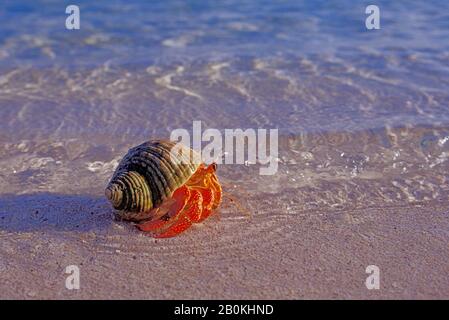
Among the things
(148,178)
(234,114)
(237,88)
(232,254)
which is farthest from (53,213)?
(237,88)

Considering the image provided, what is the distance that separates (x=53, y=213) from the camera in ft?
13.8

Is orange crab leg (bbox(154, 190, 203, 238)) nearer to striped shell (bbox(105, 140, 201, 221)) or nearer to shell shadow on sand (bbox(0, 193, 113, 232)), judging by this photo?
striped shell (bbox(105, 140, 201, 221))

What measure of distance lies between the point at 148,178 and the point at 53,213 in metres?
0.90

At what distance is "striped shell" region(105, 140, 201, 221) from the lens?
3.72m

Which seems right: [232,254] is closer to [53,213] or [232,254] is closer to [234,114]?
[53,213]

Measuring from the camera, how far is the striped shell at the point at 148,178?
372 centimetres

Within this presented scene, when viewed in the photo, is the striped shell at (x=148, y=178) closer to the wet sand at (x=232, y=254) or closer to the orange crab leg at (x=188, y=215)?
the orange crab leg at (x=188, y=215)

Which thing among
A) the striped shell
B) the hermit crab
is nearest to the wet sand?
the hermit crab

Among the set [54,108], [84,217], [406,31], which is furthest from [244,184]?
[406,31]

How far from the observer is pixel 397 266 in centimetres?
354

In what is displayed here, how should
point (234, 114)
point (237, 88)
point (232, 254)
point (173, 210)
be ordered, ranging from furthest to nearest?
point (237, 88) < point (234, 114) < point (173, 210) < point (232, 254)

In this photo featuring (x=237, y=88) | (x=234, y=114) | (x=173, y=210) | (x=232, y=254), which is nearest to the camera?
(x=232, y=254)

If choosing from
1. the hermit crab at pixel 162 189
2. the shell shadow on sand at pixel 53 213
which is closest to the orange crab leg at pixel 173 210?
the hermit crab at pixel 162 189

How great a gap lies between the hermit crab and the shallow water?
0.13 m
